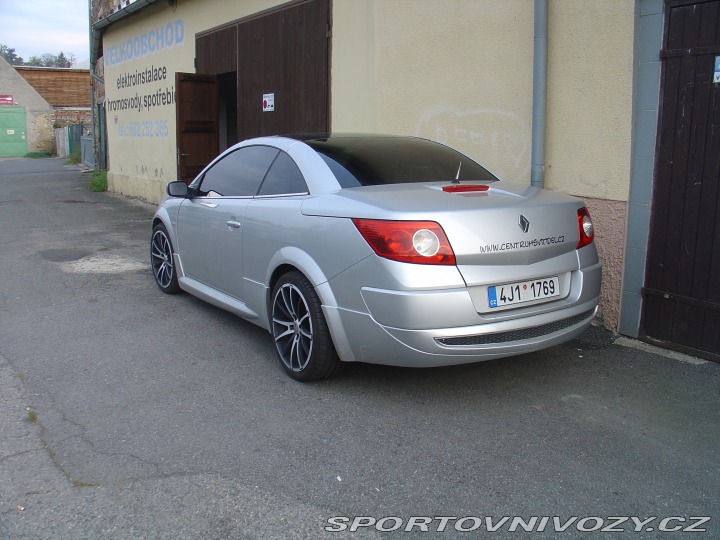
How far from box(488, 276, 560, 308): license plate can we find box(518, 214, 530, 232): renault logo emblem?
0.99 feet

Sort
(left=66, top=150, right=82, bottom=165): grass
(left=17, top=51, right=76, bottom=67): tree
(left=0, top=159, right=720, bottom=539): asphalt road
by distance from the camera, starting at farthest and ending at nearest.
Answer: (left=17, top=51, right=76, bottom=67): tree → (left=66, top=150, right=82, bottom=165): grass → (left=0, top=159, right=720, bottom=539): asphalt road

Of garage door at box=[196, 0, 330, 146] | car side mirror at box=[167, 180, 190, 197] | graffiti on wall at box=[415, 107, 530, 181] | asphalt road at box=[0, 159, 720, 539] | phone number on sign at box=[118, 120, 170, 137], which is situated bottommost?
asphalt road at box=[0, 159, 720, 539]

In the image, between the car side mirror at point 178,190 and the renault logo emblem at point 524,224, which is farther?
the car side mirror at point 178,190

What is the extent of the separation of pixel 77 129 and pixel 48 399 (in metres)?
31.3

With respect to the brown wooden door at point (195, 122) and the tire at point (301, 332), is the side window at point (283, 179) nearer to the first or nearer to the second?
the tire at point (301, 332)

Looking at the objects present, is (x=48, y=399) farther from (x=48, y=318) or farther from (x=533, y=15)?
(x=533, y=15)

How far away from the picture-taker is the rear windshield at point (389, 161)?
4.75 m

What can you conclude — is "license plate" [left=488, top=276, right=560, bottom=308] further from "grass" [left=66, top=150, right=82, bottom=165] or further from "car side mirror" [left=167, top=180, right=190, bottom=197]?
"grass" [left=66, top=150, right=82, bottom=165]

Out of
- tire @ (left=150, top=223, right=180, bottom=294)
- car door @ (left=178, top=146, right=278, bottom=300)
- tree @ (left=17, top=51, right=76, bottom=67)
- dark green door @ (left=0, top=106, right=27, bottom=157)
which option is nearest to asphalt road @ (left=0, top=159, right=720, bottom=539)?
car door @ (left=178, top=146, right=278, bottom=300)

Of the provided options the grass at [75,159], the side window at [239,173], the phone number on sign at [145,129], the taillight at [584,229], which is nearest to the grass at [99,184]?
the phone number on sign at [145,129]

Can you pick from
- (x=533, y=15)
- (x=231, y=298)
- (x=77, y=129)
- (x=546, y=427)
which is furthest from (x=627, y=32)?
(x=77, y=129)

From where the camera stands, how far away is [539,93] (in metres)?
6.20

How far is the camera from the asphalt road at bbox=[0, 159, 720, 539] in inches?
124

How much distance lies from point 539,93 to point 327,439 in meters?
3.75
